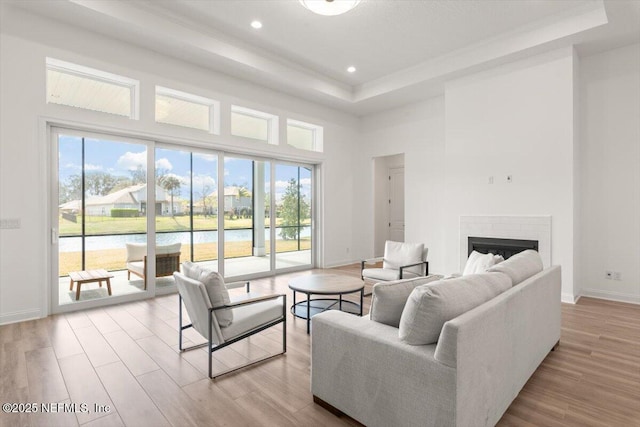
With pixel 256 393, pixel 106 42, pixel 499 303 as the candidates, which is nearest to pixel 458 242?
pixel 499 303

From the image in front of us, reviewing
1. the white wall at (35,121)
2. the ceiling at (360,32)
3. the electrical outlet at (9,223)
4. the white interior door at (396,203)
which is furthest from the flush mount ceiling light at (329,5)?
the white interior door at (396,203)

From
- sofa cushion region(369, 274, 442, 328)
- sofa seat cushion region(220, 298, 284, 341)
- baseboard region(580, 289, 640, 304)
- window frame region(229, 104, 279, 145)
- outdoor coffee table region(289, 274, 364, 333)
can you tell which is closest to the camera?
sofa cushion region(369, 274, 442, 328)

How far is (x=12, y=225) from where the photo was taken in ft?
12.6

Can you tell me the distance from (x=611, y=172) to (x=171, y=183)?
21.7 ft

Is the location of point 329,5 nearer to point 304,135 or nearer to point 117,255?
point 304,135

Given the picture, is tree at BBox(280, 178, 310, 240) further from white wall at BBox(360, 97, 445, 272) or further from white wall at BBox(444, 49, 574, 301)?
white wall at BBox(444, 49, 574, 301)

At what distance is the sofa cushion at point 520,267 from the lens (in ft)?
8.21

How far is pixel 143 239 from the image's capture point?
4.97 meters

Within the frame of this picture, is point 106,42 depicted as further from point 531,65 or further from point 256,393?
point 531,65

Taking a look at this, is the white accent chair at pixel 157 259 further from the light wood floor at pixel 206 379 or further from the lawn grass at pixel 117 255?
the light wood floor at pixel 206 379

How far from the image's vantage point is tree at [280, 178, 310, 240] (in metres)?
6.93

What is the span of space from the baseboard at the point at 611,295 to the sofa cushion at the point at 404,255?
2563mm

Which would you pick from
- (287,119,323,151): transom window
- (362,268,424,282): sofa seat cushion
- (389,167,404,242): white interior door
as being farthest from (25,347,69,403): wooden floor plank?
(389,167,404,242): white interior door

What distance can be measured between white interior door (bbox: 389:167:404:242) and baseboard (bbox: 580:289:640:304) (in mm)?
4148
